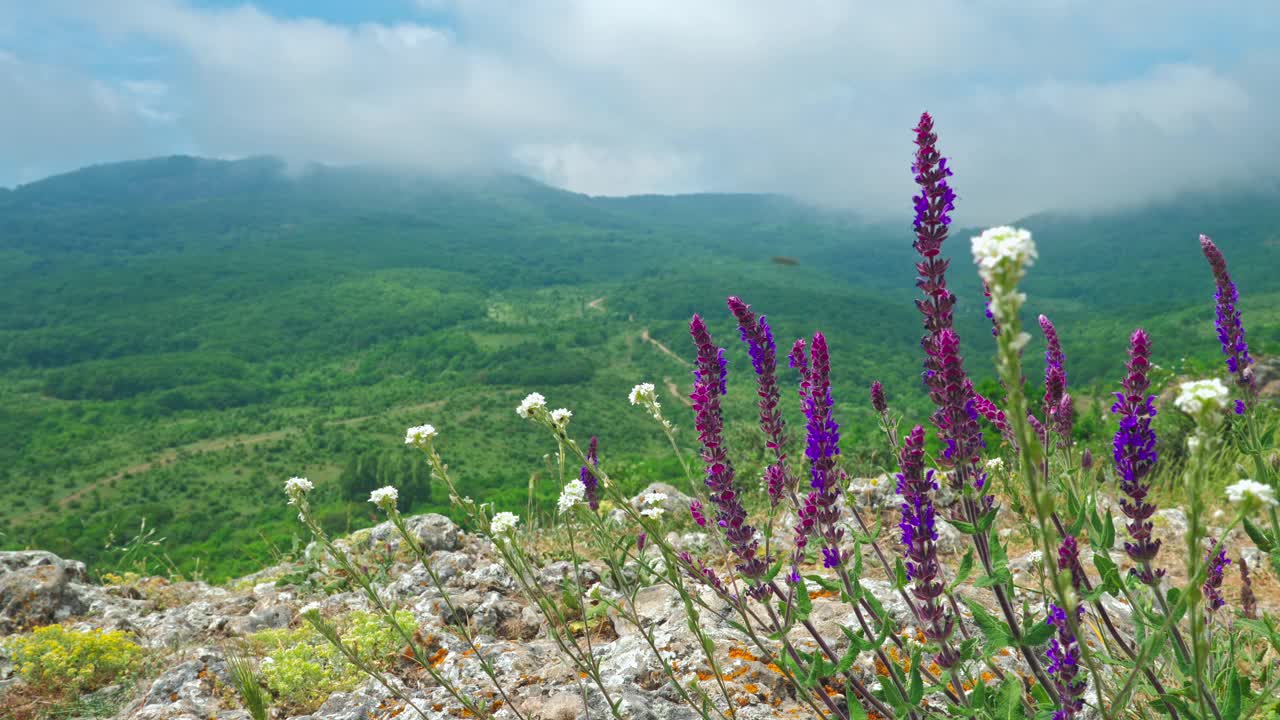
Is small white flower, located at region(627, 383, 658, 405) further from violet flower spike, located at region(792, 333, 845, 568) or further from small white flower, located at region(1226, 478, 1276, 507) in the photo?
small white flower, located at region(1226, 478, 1276, 507)

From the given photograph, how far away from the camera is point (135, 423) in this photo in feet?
463

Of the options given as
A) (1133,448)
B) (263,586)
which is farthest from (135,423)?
(1133,448)

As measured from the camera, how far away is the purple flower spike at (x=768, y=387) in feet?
12.2

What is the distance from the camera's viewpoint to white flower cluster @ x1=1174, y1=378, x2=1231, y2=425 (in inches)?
77.2

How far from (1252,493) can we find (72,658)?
7.84 meters

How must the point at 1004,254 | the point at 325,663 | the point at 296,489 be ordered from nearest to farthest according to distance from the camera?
the point at 1004,254 → the point at 296,489 → the point at 325,663

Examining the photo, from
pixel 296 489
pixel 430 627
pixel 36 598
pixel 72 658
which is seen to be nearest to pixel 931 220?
pixel 296 489

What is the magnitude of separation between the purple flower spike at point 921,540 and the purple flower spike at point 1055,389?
1256 millimetres

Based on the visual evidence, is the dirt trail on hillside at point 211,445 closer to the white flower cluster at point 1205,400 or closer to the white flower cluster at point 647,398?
the white flower cluster at point 647,398

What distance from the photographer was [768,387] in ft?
12.3

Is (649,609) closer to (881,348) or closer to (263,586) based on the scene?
(263,586)

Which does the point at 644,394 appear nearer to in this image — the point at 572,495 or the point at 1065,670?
the point at 572,495

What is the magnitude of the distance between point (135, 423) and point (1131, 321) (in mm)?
229980

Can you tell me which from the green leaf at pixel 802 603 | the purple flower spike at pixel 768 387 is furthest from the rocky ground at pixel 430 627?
the purple flower spike at pixel 768 387
